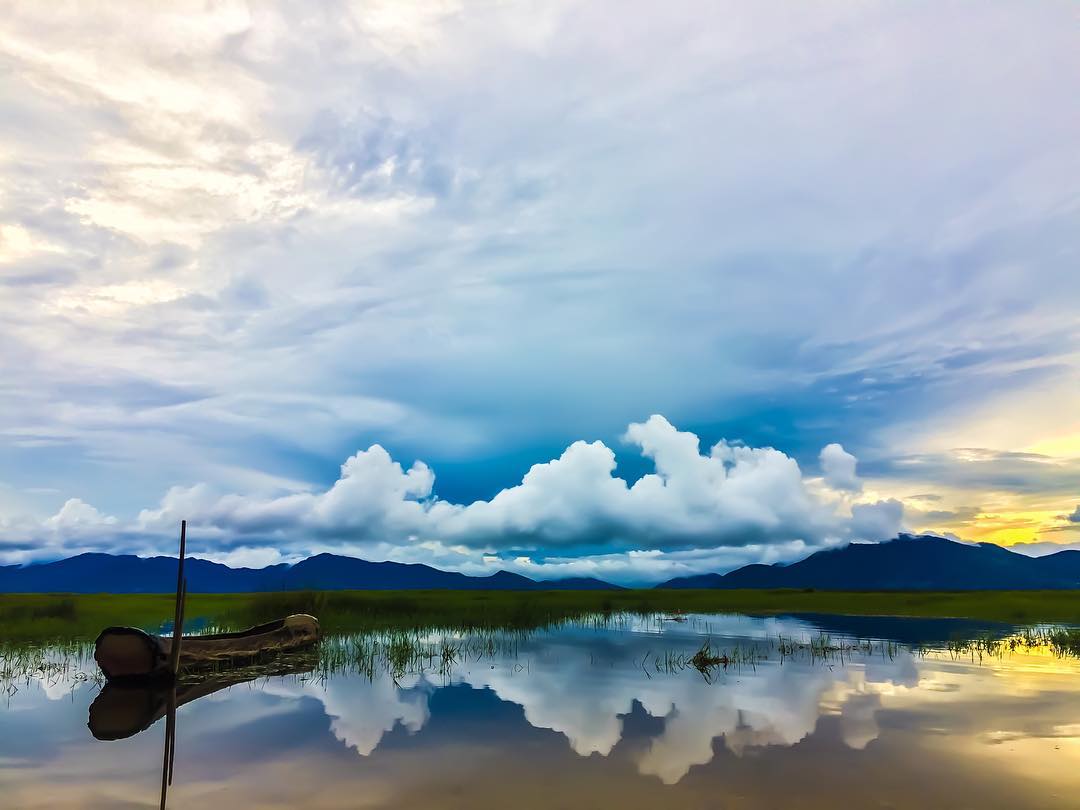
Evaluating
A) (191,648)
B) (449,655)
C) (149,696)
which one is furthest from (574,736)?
(191,648)

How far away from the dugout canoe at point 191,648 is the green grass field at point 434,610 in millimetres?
10369

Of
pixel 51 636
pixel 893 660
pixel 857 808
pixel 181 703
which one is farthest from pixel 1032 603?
pixel 51 636

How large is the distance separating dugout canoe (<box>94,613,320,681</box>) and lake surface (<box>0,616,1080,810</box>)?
1.24 metres

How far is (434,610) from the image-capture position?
51281mm

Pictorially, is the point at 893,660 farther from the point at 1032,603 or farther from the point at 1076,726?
the point at 1032,603

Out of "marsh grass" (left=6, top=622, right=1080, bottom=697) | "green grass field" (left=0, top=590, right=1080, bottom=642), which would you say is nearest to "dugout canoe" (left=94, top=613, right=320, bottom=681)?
"marsh grass" (left=6, top=622, right=1080, bottom=697)

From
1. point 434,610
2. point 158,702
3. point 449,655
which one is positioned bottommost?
point 434,610

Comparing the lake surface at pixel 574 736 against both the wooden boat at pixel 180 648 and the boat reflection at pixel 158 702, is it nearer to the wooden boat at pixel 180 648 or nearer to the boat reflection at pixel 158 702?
the boat reflection at pixel 158 702

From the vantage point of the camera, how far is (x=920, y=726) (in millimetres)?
16891

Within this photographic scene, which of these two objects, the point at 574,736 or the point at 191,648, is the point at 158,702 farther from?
the point at 574,736

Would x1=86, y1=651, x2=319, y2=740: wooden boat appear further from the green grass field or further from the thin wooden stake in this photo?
the green grass field

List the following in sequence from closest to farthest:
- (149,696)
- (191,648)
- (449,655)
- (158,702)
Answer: (158,702)
(149,696)
(191,648)
(449,655)

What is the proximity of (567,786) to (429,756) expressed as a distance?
11.3ft

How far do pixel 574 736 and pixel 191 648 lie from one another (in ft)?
51.1
